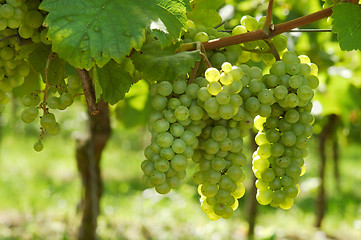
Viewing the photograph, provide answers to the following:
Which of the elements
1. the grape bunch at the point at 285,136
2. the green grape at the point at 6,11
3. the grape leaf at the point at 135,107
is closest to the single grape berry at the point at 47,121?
the green grape at the point at 6,11

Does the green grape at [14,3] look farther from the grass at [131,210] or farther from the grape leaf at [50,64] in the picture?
the grass at [131,210]

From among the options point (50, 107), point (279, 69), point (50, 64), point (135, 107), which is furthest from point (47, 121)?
point (135, 107)

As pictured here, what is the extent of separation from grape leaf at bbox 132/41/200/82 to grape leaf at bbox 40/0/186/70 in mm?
36

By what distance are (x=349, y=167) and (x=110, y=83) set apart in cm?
976

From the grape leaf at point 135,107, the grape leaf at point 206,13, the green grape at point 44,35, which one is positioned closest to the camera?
the green grape at point 44,35

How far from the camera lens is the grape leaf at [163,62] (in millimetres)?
801

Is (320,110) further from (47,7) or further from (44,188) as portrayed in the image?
(44,188)

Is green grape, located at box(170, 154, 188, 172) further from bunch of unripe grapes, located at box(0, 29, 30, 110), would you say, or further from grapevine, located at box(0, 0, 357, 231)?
bunch of unripe grapes, located at box(0, 29, 30, 110)

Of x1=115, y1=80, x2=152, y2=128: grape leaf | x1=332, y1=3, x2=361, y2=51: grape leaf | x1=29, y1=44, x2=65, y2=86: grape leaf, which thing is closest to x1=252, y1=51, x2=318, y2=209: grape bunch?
x1=332, y1=3, x2=361, y2=51: grape leaf

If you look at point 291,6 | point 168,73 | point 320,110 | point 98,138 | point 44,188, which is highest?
point 168,73

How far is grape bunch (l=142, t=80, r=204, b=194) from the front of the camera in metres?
0.78

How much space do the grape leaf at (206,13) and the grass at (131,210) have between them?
7.03 ft

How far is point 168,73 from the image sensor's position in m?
0.81

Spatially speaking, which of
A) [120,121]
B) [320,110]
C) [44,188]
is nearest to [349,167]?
[44,188]
